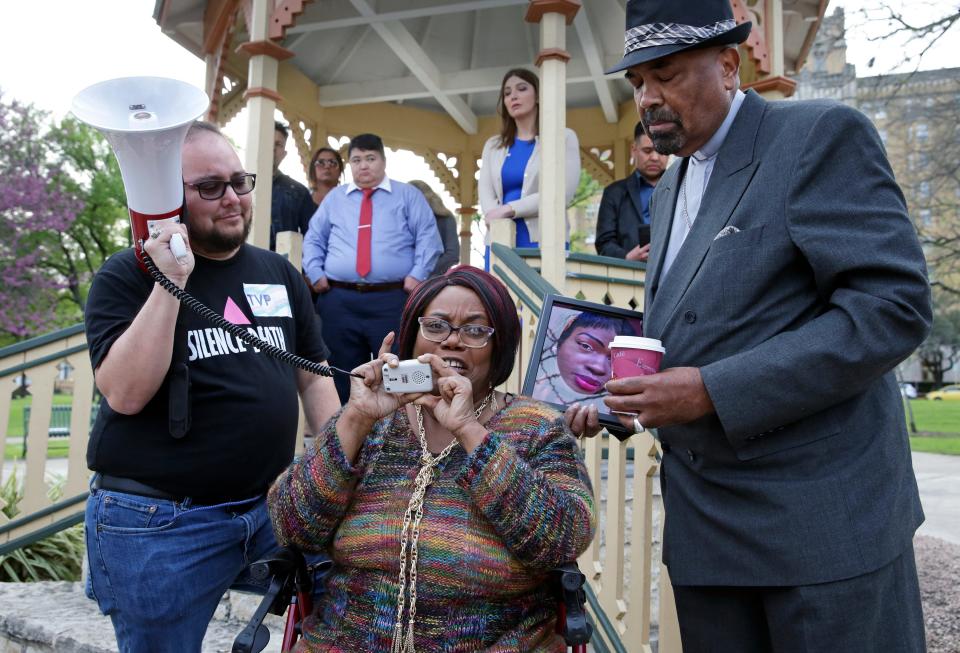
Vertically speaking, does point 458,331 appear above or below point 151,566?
above

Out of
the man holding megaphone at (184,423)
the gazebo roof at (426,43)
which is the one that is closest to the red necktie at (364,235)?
the gazebo roof at (426,43)

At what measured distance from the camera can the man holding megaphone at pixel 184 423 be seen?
2135 mm

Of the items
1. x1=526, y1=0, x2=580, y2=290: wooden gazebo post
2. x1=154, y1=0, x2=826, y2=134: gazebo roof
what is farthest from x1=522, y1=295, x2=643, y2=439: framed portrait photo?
x1=154, y1=0, x2=826, y2=134: gazebo roof

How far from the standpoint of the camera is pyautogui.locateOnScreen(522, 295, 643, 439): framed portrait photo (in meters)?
2.07

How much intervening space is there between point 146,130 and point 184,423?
0.88 metres

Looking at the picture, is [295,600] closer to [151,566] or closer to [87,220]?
[151,566]

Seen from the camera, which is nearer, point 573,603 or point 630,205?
point 573,603

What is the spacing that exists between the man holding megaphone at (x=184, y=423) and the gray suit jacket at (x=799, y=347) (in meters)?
1.40

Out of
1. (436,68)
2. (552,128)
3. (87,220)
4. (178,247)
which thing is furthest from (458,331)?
(87,220)

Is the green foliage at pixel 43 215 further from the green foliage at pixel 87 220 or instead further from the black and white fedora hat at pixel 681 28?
the black and white fedora hat at pixel 681 28

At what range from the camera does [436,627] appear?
198 cm

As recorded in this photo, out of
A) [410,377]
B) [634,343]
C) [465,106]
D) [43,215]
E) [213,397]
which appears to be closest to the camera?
[634,343]

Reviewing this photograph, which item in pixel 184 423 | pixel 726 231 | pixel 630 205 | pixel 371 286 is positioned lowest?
pixel 184 423

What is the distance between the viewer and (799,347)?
5.04ft
